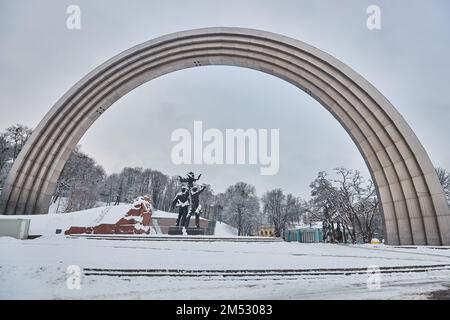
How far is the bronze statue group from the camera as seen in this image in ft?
57.9

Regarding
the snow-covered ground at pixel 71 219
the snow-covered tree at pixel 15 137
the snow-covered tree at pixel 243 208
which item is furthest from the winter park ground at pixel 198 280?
the snow-covered tree at pixel 243 208

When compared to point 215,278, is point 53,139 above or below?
above

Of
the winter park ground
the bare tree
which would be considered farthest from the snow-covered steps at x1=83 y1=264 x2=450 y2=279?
Answer: the bare tree

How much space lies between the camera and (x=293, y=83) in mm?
19453

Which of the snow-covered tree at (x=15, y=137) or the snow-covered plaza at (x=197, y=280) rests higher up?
the snow-covered tree at (x=15, y=137)

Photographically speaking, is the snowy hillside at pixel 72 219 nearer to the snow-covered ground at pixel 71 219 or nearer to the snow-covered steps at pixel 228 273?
the snow-covered ground at pixel 71 219

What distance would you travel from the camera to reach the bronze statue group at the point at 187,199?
17.7m

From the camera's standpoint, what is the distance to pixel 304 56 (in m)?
18.0

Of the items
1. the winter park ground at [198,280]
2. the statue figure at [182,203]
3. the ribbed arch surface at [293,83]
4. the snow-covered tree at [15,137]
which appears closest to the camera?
the winter park ground at [198,280]

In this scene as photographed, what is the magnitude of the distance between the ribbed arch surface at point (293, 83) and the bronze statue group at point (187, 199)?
9.42m

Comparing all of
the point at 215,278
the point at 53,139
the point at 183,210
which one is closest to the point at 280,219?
the point at 183,210

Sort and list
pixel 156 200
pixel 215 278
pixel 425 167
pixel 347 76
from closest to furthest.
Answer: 1. pixel 215 278
2. pixel 425 167
3. pixel 347 76
4. pixel 156 200
